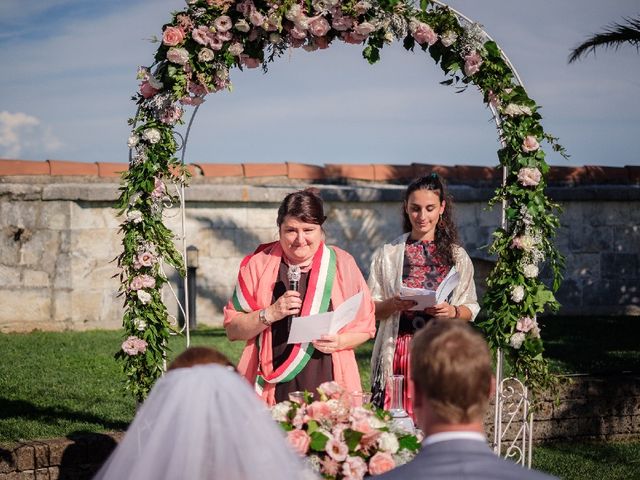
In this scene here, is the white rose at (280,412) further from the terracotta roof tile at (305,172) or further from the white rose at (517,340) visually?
the terracotta roof tile at (305,172)

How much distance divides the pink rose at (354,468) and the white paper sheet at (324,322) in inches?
41.2

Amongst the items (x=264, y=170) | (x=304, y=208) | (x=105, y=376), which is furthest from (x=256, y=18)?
(x=264, y=170)

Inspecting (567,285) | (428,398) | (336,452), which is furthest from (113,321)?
(428,398)

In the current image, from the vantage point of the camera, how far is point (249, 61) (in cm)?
552

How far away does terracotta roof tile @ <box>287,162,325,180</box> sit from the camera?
41.2 feet

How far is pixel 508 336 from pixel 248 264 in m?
1.96

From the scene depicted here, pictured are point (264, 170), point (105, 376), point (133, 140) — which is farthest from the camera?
point (264, 170)

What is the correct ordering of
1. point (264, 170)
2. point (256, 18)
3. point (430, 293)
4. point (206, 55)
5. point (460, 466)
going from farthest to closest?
point (264, 170)
point (206, 55)
point (256, 18)
point (430, 293)
point (460, 466)

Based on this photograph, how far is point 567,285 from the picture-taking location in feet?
41.2

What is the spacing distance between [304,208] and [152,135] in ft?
5.57

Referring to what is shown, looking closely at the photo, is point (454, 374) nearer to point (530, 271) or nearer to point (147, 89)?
point (530, 271)

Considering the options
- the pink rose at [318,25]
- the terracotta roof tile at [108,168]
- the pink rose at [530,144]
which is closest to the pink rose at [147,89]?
the pink rose at [318,25]

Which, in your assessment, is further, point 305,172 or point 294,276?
point 305,172

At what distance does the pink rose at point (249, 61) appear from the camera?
217 inches
